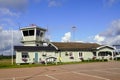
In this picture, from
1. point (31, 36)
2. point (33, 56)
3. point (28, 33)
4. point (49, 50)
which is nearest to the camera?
point (33, 56)

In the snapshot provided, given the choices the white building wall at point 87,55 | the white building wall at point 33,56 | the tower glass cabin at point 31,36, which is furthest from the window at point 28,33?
the white building wall at point 87,55

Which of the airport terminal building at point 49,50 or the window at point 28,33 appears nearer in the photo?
the airport terminal building at point 49,50

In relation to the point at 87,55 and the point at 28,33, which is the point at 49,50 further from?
the point at 87,55

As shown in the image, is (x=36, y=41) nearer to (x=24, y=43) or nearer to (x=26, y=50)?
(x=24, y=43)

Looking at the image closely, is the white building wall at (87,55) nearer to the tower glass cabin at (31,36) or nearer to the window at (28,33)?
the tower glass cabin at (31,36)

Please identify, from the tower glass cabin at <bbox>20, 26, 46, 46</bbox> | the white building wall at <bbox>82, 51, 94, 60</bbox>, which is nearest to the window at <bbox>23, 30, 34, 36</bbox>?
the tower glass cabin at <bbox>20, 26, 46, 46</bbox>

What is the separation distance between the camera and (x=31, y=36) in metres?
52.0

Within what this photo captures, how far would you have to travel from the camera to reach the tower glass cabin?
51.9 m

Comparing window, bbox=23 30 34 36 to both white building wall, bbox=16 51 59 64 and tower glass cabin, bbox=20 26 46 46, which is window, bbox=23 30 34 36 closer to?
tower glass cabin, bbox=20 26 46 46

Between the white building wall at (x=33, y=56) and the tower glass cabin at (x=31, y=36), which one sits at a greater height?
the tower glass cabin at (x=31, y=36)

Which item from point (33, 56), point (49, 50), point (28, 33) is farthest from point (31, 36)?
point (33, 56)

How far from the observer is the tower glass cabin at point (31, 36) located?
5188 cm

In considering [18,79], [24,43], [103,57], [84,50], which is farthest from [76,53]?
[18,79]

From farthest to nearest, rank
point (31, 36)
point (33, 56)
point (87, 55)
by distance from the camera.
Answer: point (87, 55), point (31, 36), point (33, 56)
